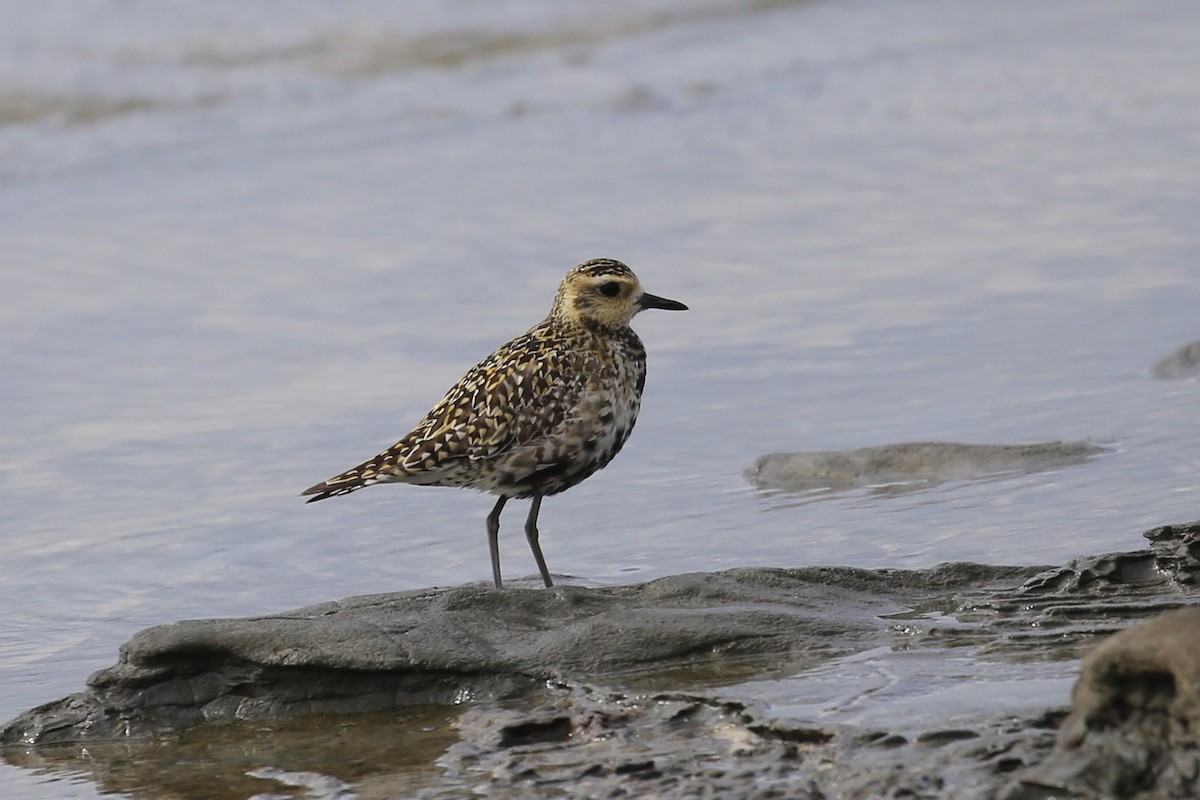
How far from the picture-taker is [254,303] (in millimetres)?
11391

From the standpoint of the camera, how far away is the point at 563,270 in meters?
11.5

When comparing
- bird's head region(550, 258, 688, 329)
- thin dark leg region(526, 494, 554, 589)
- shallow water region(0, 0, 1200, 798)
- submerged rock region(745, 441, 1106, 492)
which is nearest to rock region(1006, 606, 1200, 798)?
shallow water region(0, 0, 1200, 798)

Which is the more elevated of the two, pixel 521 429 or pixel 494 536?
pixel 521 429

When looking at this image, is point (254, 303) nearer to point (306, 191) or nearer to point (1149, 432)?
point (306, 191)

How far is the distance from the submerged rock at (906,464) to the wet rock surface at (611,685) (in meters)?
1.58

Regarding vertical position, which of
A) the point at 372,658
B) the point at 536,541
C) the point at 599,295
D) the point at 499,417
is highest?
the point at 599,295

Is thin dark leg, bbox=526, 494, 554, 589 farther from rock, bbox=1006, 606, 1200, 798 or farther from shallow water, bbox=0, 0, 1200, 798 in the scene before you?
A: rock, bbox=1006, 606, 1200, 798

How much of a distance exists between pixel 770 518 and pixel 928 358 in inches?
92.3

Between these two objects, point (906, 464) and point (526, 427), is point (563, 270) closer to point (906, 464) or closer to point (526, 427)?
point (906, 464)

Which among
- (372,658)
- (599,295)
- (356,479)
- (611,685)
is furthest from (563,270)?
(611,685)

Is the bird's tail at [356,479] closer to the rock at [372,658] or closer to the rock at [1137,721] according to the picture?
the rock at [372,658]

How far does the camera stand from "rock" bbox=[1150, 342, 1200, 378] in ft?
28.4

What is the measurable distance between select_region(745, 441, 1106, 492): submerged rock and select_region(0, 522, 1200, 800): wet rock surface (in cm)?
158

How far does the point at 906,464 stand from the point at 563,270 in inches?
163
